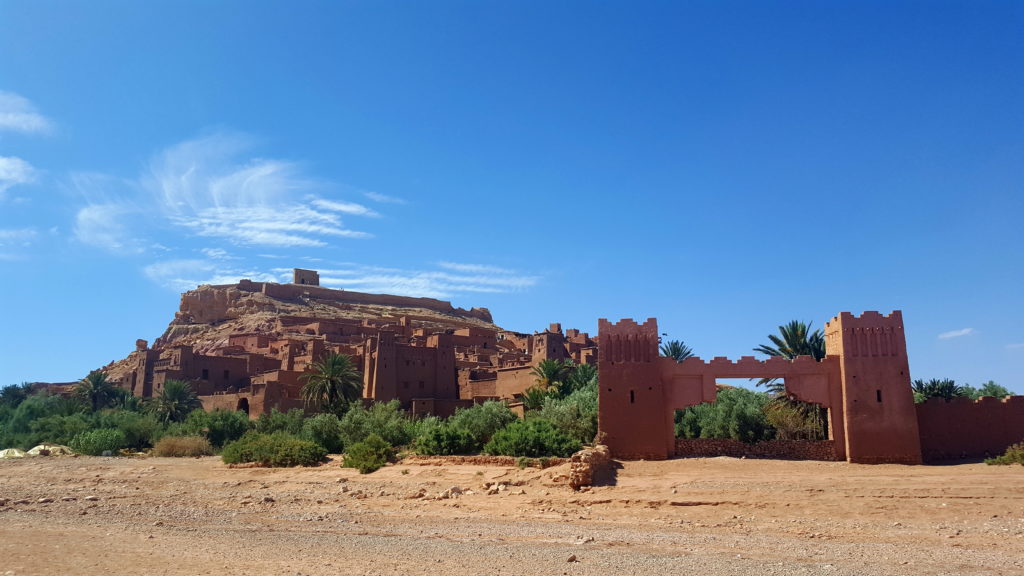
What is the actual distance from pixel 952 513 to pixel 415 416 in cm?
2617

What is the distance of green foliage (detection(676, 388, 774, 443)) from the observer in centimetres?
2533

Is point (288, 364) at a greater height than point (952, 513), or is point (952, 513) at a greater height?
point (288, 364)

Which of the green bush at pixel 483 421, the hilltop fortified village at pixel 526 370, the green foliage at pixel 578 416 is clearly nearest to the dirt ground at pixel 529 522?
the hilltop fortified village at pixel 526 370

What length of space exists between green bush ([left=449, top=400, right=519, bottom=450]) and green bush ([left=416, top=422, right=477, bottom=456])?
0.38m

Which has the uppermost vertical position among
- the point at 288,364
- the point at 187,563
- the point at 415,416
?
the point at 288,364

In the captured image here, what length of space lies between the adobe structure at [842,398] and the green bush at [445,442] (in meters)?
4.20

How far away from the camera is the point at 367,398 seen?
4225 cm

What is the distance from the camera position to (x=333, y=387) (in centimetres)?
3794

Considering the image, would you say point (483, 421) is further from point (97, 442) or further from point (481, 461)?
point (97, 442)

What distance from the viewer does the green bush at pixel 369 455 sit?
21547mm

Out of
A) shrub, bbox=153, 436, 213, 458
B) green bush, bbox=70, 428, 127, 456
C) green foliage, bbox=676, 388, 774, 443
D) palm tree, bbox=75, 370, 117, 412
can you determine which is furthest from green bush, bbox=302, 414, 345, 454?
palm tree, bbox=75, 370, 117, 412

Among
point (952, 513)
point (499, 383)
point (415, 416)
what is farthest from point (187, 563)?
point (499, 383)

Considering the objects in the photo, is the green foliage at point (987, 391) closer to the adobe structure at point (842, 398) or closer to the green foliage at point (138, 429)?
the adobe structure at point (842, 398)

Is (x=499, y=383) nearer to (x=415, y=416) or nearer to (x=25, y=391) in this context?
(x=415, y=416)
